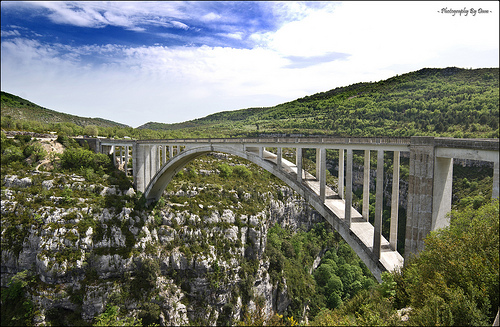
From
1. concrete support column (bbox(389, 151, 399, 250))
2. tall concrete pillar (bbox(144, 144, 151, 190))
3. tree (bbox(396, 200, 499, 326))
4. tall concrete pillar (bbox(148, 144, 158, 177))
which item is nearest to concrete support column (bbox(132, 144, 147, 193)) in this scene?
tall concrete pillar (bbox(144, 144, 151, 190))

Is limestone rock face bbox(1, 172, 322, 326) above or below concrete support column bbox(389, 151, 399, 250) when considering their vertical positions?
below

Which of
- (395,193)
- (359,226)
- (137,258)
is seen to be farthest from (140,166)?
(395,193)

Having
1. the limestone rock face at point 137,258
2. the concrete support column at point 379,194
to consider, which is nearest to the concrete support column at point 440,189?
the concrete support column at point 379,194

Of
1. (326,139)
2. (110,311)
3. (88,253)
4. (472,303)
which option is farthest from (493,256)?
(88,253)

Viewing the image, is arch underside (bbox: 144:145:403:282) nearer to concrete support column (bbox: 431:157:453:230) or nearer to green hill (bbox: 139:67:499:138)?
concrete support column (bbox: 431:157:453:230)

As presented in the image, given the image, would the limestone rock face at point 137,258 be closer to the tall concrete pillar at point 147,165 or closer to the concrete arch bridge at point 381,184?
the tall concrete pillar at point 147,165
